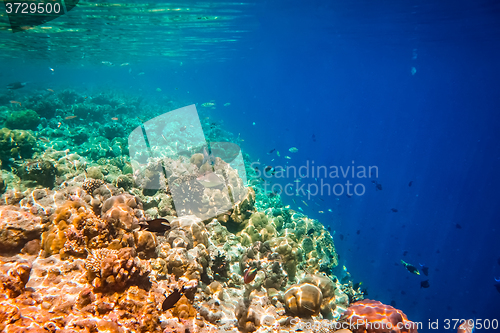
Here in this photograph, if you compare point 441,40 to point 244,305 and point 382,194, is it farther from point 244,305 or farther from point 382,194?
point 382,194

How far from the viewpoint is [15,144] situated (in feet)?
29.8

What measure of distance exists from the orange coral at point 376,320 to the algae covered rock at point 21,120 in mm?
18795

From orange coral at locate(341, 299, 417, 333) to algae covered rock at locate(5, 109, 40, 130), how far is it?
1880cm

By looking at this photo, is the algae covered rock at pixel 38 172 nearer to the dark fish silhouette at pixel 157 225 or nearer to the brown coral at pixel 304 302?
the dark fish silhouette at pixel 157 225

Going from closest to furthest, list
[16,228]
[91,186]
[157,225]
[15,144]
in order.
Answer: [157,225] < [16,228] < [91,186] < [15,144]

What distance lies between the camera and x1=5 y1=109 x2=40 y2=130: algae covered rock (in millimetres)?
13023

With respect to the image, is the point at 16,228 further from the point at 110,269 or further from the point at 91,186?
the point at 110,269

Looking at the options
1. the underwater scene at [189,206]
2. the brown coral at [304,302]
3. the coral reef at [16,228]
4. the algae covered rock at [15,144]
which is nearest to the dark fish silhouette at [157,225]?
the underwater scene at [189,206]

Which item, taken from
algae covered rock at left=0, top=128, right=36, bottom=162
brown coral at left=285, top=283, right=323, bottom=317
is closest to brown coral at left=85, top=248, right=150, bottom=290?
brown coral at left=285, top=283, right=323, bottom=317

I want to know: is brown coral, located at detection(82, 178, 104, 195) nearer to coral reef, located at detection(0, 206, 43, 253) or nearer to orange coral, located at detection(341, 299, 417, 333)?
coral reef, located at detection(0, 206, 43, 253)

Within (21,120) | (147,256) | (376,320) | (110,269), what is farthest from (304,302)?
(21,120)

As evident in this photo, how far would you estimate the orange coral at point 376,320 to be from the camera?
13.0ft

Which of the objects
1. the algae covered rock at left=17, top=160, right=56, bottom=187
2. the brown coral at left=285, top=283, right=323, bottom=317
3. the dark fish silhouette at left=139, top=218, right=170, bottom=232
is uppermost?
the dark fish silhouette at left=139, top=218, right=170, bottom=232

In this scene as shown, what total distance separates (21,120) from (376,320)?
19.4m
